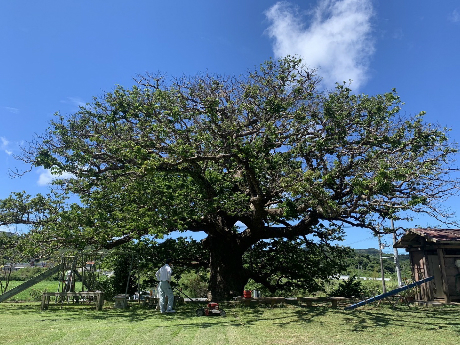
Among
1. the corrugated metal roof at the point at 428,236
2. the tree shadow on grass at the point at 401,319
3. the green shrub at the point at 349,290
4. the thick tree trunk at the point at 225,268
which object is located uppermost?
the corrugated metal roof at the point at 428,236

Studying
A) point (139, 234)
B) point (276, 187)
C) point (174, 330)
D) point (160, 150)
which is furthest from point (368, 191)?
point (139, 234)

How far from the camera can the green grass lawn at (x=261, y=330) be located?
6.45m

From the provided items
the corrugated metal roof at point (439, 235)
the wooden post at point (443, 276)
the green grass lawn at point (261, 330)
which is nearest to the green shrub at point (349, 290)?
the wooden post at point (443, 276)

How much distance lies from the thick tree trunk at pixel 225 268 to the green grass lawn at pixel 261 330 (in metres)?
4.64

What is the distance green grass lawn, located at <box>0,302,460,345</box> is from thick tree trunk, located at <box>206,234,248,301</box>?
4636 millimetres

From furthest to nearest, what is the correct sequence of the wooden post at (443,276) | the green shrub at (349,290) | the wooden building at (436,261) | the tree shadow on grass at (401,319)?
the green shrub at (349,290), the wooden building at (436,261), the wooden post at (443,276), the tree shadow on grass at (401,319)

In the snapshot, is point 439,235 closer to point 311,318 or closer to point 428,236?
point 428,236

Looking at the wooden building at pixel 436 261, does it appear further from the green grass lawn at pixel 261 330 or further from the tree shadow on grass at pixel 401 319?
the green grass lawn at pixel 261 330

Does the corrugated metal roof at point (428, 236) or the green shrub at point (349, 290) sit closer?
the corrugated metal roof at point (428, 236)

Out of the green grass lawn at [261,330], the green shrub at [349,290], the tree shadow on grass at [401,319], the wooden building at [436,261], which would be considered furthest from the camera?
the green shrub at [349,290]

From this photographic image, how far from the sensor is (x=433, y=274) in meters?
14.6

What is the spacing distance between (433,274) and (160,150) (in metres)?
12.3

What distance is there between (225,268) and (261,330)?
7934 millimetres

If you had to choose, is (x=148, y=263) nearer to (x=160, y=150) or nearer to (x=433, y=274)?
(x=160, y=150)
